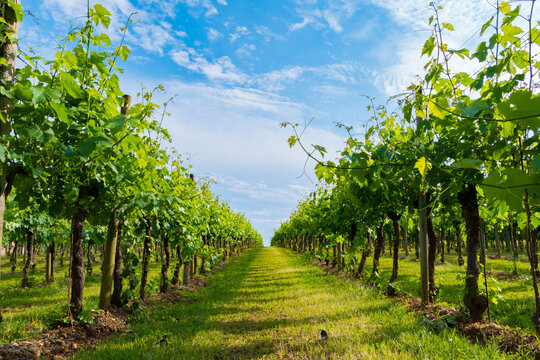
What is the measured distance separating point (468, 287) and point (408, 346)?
1.83m

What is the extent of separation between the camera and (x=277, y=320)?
6.07 meters

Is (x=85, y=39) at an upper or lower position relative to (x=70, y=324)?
upper

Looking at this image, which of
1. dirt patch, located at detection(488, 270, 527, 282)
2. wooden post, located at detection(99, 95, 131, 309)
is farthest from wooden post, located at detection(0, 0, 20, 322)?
dirt patch, located at detection(488, 270, 527, 282)

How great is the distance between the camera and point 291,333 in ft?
16.8

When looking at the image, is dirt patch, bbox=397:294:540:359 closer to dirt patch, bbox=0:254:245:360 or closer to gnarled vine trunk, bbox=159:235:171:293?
dirt patch, bbox=0:254:245:360

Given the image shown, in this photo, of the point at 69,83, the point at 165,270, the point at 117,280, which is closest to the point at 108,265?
the point at 117,280

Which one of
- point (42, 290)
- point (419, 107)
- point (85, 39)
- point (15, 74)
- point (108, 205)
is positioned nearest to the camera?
point (15, 74)

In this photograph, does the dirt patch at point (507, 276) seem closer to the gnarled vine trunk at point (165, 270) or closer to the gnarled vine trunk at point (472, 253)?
the gnarled vine trunk at point (472, 253)

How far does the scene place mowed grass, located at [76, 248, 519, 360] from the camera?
3885 millimetres

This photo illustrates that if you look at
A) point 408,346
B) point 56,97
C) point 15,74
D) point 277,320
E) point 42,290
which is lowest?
point 42,290

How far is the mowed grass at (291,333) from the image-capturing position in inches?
153

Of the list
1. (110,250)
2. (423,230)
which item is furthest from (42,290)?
(423,230)

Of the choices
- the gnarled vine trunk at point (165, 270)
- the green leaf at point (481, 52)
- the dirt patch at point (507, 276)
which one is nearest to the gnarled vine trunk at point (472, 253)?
the green leaf at point (481, 52)

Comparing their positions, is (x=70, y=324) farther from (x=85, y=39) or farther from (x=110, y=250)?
(x=85, y=39)
